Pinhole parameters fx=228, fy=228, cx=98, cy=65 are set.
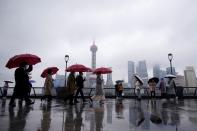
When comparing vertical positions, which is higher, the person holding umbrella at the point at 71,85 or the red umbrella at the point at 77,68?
the red umbrella at the point at 77,68

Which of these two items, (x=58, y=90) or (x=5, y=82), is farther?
(x=58, y=90)

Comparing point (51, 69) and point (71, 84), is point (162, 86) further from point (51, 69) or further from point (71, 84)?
point (51, 69)

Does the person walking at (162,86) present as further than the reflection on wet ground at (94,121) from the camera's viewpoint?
Yes

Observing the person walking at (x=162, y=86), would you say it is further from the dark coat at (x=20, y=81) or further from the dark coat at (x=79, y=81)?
the dark coat at (x=20, y=81)

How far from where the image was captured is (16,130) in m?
4.78

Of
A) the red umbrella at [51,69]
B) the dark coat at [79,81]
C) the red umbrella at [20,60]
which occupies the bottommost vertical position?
the dark coat at [79,81]

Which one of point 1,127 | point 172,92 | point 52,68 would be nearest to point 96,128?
point 1,127

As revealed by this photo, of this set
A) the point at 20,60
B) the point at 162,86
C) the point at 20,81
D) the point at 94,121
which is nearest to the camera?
the point at 94,121

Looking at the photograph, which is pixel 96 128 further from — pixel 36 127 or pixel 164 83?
pixel 164 83

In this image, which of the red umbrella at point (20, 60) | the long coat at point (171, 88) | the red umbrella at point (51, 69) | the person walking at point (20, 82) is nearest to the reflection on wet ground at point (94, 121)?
the person walking at point (20, 82)

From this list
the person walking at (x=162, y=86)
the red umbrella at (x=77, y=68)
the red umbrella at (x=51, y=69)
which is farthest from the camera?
the person walking at (x=162, y=86)

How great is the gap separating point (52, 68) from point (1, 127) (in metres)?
9.06

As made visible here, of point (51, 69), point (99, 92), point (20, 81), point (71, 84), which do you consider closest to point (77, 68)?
point (71, 84)

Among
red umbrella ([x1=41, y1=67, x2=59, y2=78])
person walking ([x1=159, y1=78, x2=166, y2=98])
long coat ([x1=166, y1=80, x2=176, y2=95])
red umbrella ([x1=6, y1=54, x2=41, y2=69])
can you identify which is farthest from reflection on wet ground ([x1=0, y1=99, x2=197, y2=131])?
person walking ([x1=159, y1=78, x2=166, y2=98])
